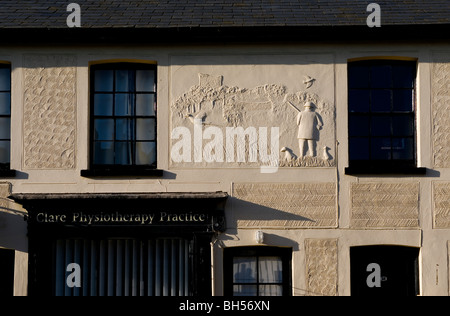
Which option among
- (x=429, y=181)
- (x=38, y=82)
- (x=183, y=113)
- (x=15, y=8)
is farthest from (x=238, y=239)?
(x=15, y=8)

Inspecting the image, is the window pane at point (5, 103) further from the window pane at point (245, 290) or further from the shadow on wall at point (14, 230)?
the window pane at point (245, 290)

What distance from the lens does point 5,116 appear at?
49.1 feet

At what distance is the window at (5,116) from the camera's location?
14.9 meters

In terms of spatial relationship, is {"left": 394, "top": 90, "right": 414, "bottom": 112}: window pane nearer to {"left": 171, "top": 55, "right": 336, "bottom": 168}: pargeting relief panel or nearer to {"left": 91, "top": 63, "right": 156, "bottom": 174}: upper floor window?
{"left": 171, "top": 55, "right": 336, "bottom": 168}: pargeting relief panel

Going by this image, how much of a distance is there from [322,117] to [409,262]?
119 inches

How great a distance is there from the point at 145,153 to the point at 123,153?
405mm

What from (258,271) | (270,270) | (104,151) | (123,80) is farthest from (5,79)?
(270,270)

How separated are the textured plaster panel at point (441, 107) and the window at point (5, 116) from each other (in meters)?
7.73

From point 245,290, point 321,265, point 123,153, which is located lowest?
point 245,290

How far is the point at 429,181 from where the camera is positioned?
47.5ft

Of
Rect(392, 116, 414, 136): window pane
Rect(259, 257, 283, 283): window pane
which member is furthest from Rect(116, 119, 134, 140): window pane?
Rect(392, 116, 414, 136): window pane

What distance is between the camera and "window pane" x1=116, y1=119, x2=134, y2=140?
48.9 feet

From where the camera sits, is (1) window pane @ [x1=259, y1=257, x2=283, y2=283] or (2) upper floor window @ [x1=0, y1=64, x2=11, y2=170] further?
(2) upper floor window @ [x1=0, y1=64, x2=11, y2=170]

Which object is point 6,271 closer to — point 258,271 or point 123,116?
point 123,116
